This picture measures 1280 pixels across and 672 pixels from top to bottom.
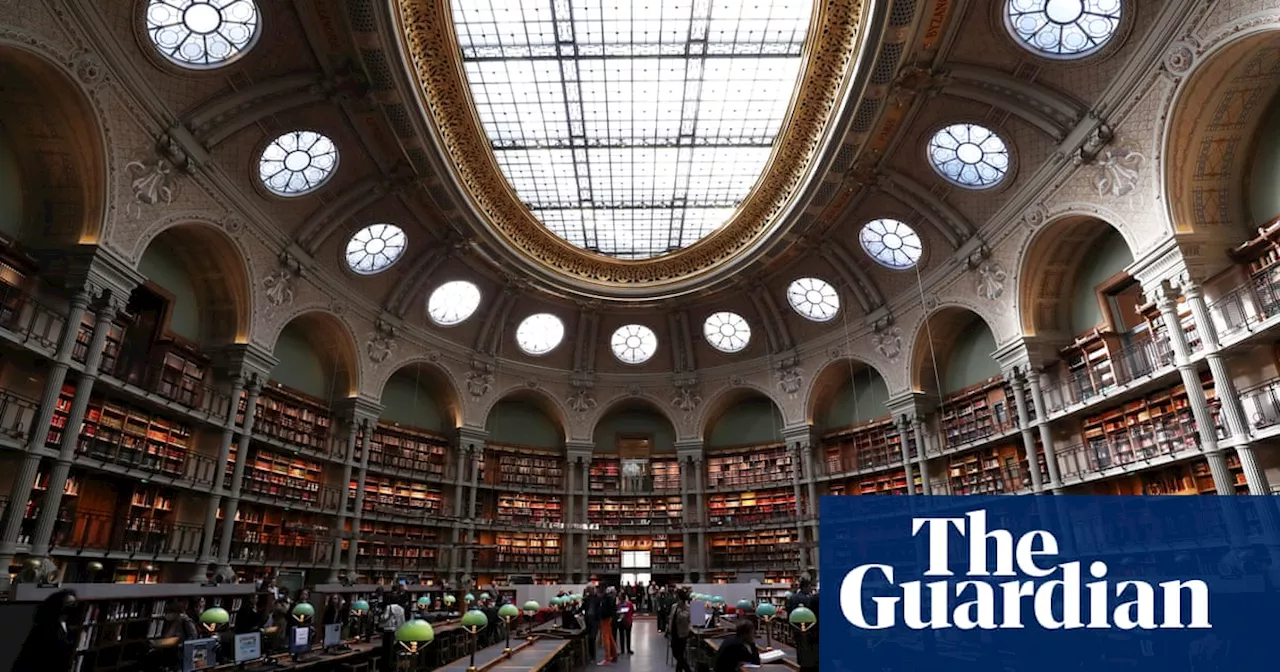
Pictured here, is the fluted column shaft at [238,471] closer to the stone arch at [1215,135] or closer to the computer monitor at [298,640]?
the computer monitor at [298,640]

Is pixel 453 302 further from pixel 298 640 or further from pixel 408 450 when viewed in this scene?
pixel 298 640

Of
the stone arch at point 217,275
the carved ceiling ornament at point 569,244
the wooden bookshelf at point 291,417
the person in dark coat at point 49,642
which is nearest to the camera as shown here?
the person in dark coat at point 49,642

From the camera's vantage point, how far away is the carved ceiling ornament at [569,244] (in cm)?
1473

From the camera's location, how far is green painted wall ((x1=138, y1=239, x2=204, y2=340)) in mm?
15320

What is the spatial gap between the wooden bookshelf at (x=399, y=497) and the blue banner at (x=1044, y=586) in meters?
20.8

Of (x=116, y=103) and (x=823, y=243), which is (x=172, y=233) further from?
(x=823, y=243)

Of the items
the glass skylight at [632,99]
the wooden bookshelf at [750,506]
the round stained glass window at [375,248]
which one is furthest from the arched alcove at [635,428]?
the round stained glass window at [375,248]

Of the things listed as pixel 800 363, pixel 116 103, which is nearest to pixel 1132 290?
pixel 800 363

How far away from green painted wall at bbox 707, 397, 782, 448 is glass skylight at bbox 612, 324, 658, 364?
4184mm

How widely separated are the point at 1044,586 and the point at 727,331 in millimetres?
23847

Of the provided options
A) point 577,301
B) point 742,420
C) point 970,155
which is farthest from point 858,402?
point 577,301

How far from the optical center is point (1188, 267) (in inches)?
474

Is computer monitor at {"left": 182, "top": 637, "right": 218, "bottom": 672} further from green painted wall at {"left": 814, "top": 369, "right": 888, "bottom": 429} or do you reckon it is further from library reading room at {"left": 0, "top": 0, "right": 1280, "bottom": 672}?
green painted wall at {"left": 814, "top": 369, "right": 888, "bottom": 429}

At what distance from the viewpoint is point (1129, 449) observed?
1372cm
